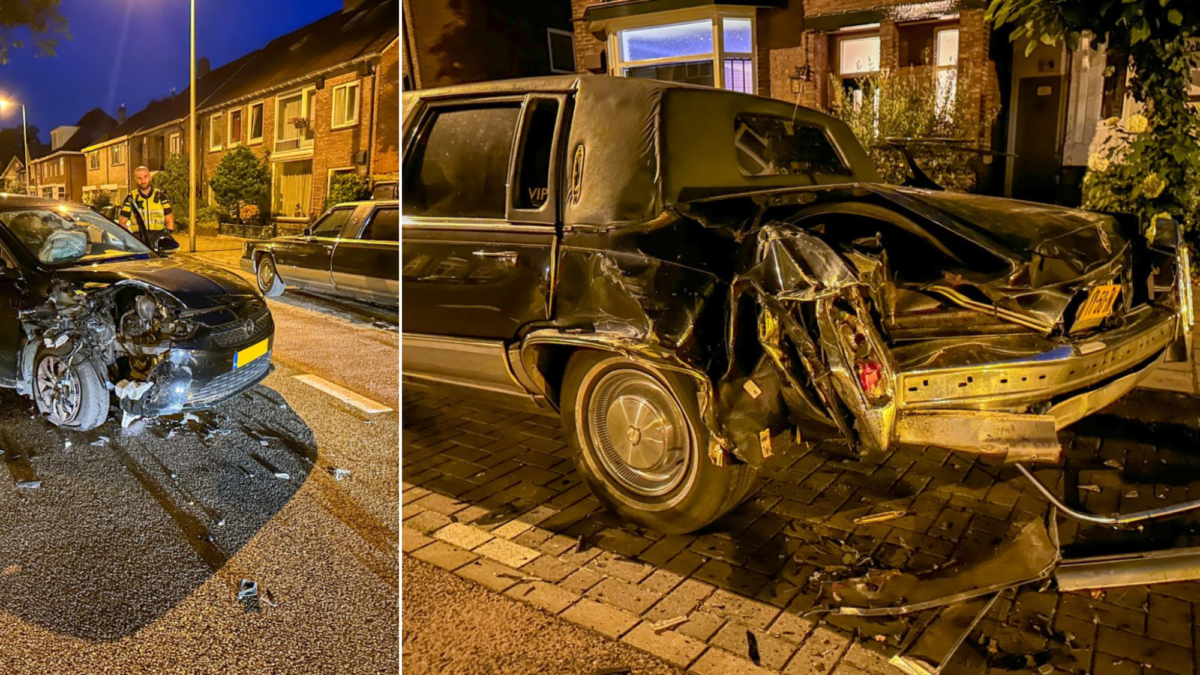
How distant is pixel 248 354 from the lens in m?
4.35

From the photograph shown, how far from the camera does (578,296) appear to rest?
3660 mm

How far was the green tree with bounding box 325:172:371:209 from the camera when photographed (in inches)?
115

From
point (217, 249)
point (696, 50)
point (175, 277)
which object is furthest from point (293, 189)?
point (696, 50)

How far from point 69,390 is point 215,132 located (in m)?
1.70

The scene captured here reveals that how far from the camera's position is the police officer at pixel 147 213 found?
4027mm

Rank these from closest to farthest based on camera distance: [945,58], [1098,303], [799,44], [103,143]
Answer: [1098,303] < [103,143] < [945,58] < [799,44]

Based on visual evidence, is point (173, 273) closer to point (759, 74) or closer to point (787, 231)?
point (787, 231)

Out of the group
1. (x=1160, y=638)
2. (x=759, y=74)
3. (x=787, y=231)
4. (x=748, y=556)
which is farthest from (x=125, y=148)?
(x=759, y=74)

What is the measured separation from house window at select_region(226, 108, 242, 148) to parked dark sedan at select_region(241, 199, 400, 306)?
0.42m

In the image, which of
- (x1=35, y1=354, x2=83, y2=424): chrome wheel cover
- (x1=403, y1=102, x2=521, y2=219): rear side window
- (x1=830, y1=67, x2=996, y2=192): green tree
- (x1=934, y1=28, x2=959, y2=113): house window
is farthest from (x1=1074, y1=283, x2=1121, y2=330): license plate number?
(x1=934, y1=28, x2=959, y2=113): house window

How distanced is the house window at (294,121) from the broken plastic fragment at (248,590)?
1.59 meters

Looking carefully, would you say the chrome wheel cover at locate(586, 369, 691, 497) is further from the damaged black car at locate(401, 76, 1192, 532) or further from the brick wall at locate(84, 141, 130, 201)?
the brick wall at locate(84, 141, 130, 201)

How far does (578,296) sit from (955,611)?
188 cm

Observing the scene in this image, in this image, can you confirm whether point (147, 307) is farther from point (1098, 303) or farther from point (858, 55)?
point (858, 55)
